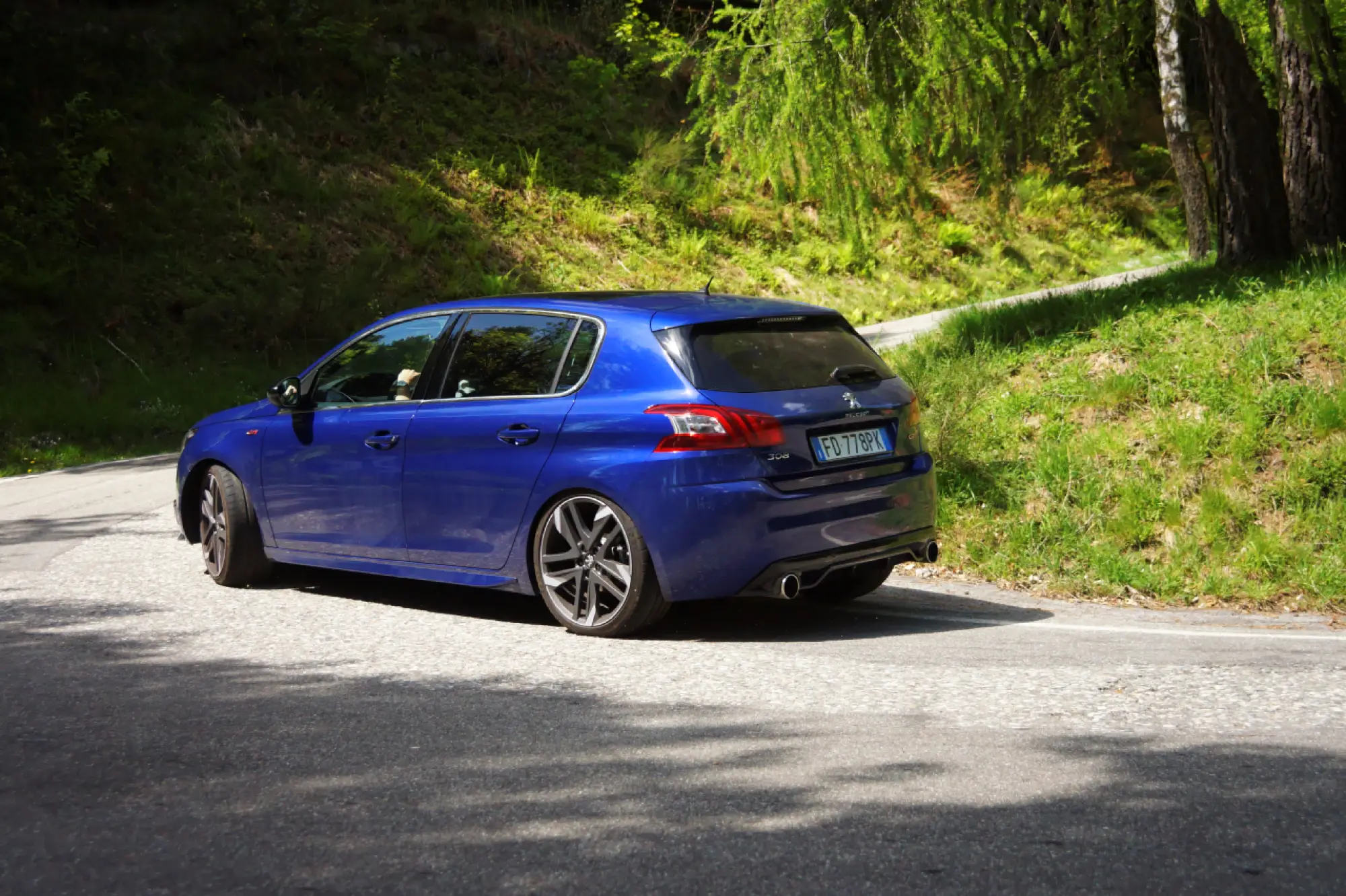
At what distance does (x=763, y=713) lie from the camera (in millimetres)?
5441

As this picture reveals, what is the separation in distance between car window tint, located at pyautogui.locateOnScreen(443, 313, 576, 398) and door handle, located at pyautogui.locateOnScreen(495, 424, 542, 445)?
0.20 metres

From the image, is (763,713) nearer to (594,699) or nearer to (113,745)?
(594,699)

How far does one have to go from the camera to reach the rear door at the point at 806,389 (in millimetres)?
6715

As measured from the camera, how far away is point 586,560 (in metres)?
6.96

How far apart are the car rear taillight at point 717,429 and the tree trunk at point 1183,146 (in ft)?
45.5

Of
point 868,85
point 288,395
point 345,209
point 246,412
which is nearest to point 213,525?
point 246,412

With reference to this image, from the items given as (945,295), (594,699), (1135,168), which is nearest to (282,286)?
(945,295)

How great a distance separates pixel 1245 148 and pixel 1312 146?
2.10ft

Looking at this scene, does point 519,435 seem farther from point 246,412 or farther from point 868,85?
point 868,85

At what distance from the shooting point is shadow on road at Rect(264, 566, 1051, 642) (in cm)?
720

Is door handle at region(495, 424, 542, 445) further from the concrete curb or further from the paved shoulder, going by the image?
the concrete curb

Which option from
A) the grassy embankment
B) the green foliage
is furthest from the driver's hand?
the grassy embankment

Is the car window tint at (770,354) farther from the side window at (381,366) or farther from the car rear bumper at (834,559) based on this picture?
the side window at (381,366)

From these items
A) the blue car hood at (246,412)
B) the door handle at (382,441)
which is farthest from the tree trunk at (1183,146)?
the door handle at (382,441)
